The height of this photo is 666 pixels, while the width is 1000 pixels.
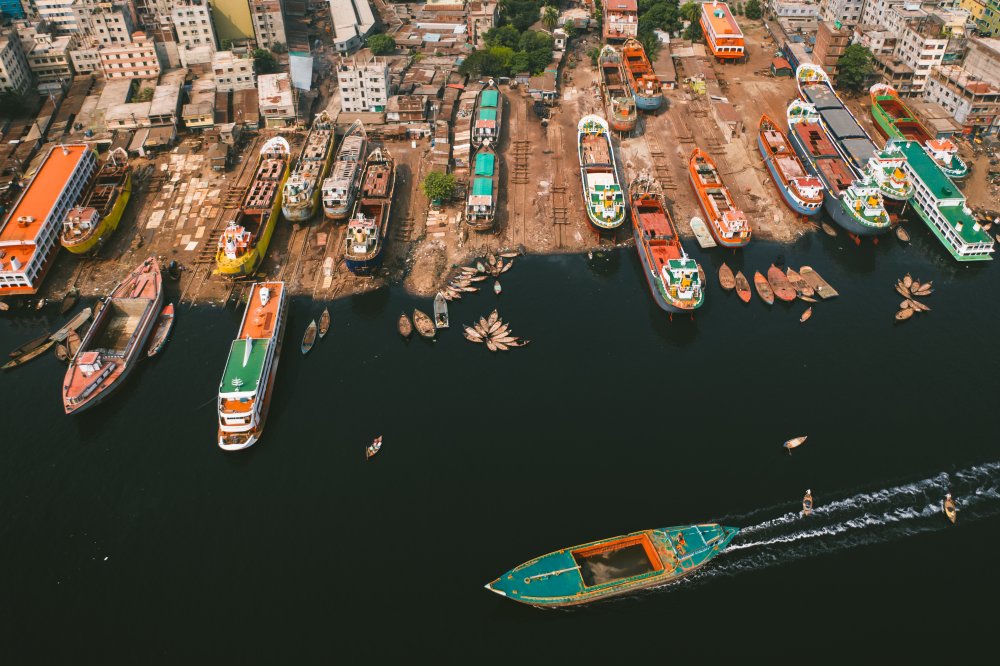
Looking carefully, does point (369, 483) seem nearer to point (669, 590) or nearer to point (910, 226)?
point (669, 590)

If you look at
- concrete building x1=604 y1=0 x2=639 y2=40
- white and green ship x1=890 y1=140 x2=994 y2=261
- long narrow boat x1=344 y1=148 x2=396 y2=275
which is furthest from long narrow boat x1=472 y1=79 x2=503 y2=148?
white and green ship x1=890 y1=140 x2=994 y2=261

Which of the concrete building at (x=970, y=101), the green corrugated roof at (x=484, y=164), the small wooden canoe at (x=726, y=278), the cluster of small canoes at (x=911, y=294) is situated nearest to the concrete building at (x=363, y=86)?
the green corrugated roof at (x=484, y=164)

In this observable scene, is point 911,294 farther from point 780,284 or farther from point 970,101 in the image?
point 970,101

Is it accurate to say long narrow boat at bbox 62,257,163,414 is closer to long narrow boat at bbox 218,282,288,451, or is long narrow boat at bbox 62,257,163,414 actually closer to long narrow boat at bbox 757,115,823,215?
long narrow boat at bbox 218,282,288,451

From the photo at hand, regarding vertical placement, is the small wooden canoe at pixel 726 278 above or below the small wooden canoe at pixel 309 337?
below

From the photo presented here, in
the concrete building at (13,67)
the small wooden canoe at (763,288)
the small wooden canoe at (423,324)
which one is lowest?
the small wooden canoe at (763,288)

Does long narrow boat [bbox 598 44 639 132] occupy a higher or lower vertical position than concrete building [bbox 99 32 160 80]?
lower

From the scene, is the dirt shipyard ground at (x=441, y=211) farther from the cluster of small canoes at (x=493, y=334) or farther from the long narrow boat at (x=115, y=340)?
the cluster of small canoes at (x=493, y=334)
